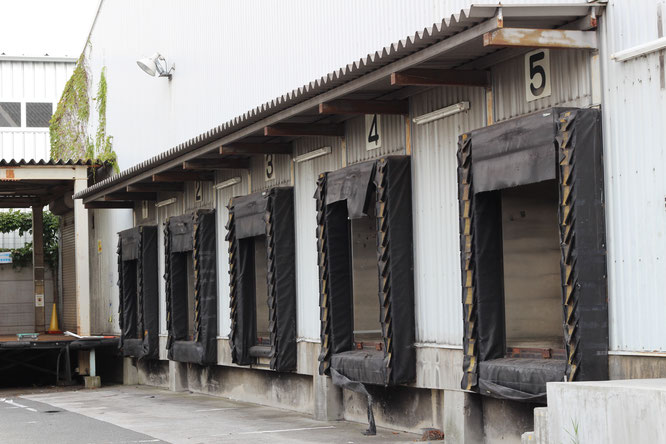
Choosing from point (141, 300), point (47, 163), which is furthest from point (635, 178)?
point (47, 163)

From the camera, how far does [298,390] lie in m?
16.0

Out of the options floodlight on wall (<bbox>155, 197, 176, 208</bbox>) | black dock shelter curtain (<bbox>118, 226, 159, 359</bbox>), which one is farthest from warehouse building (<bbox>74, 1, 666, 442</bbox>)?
black dock shelter curtain (<bbox>118, 226, 159, 359</bbox>)

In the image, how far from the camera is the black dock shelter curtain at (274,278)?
15766mm

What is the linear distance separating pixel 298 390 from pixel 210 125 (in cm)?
630

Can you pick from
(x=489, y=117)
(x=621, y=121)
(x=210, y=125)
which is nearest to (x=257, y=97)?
(x=210, y=125)

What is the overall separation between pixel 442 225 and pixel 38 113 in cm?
2960

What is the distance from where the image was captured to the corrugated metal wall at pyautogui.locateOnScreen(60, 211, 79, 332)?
28781mm

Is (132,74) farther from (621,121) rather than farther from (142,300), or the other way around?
(621,121)

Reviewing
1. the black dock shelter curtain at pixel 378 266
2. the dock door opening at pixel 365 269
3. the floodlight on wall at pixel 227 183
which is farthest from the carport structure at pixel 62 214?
the black dock shelter curtain at pixel 378 266

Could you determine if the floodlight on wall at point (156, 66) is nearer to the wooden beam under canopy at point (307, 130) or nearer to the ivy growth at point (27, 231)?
the wooden beam under canopy at point (307, 130)

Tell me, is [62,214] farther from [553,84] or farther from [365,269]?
[553,84]

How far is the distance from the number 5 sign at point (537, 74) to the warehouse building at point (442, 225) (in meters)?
0.02

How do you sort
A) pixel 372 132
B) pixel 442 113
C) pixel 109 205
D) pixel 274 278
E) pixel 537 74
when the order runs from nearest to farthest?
pixel 537 74 → pixel 442 113 → pixel 372 132 → pixel 274 278 → pixel 109 205

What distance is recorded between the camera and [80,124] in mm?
30375
